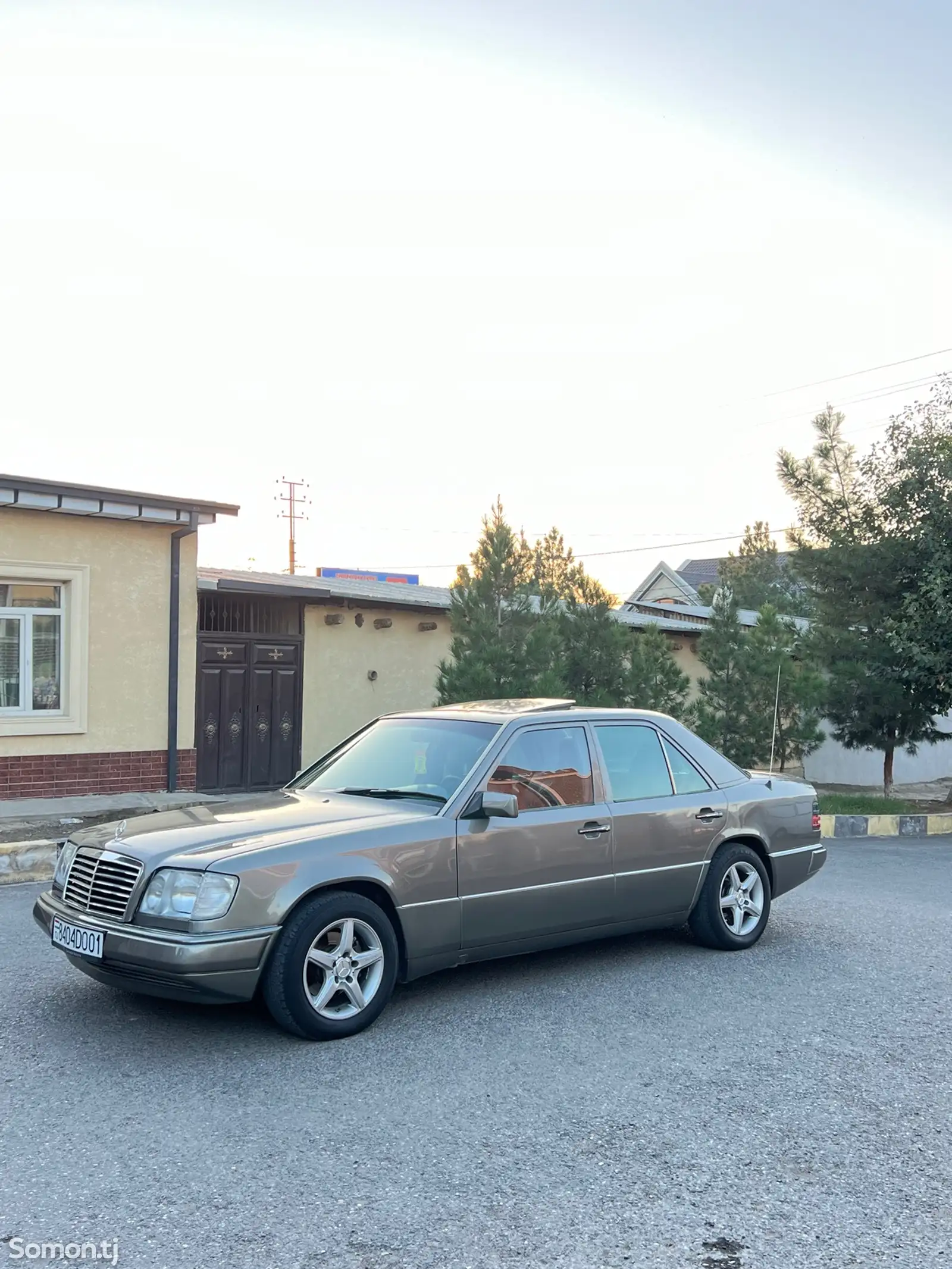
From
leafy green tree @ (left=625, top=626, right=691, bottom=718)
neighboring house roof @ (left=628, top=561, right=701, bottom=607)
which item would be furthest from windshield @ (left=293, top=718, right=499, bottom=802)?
neighboring house roof @ (left=628, top=561, right=701, bottom=607)

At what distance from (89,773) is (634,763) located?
8.47 metres

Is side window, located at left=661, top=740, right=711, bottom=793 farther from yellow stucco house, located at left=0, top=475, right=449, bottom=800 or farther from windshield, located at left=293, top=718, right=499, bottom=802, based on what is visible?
yellow stucco house, located at left=0, top=475, right=449, bottom=800

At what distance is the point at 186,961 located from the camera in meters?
4.52

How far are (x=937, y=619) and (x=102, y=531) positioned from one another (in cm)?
1039

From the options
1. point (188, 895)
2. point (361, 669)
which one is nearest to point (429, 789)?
point (188, 895)

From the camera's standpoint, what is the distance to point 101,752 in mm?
12984

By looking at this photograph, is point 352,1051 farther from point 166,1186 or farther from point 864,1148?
point 864,1148

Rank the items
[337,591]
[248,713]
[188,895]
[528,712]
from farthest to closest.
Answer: [337,591]
[248,713]
[528,712]
[188,895]

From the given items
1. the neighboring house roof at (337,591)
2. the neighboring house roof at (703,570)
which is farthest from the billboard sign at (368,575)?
the neighboring house roof at (703,570)

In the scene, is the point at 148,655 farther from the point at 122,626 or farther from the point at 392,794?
the point at 392,794

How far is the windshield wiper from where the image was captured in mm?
5621

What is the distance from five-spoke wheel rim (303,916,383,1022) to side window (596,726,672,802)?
1.78 meters

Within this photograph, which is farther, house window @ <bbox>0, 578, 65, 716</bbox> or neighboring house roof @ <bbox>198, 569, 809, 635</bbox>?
neighboring house roof @ <bbox>198, 569, 809, 635</bbox>

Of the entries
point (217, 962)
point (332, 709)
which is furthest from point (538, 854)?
point (332, 709)
